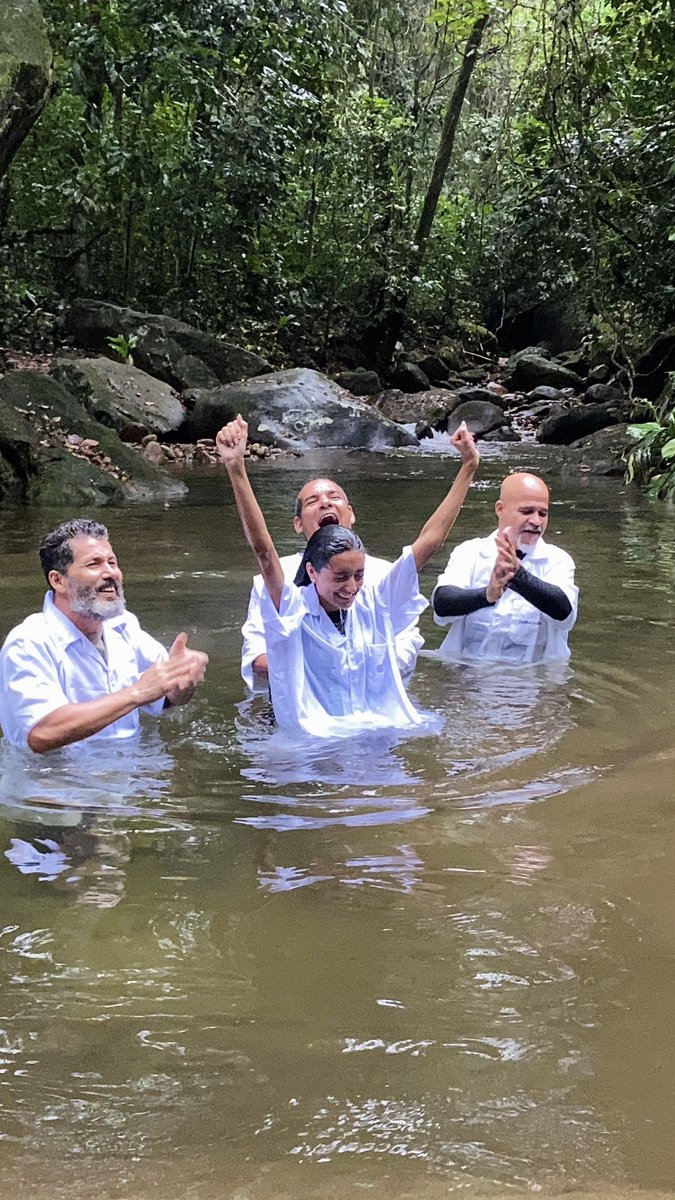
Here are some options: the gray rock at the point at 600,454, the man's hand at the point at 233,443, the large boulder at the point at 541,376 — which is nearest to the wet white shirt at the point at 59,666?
the man's hand at the point at 233,443

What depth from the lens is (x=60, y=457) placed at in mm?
11984

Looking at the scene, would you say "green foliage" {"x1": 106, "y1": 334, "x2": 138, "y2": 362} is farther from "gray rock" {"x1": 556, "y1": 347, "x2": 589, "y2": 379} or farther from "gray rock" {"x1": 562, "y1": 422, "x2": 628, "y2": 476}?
"gray rock" {"x1": 556, "y1": 347, "x2": 589, "y2": 379}

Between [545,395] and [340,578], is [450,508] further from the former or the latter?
[545,395]

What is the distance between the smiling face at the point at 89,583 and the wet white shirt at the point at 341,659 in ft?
2.14

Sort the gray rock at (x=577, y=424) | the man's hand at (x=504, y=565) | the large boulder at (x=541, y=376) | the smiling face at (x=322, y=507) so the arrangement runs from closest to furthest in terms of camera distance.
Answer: the man's hand at (x=504, y=565) → the smiling face at (x=322, y=507) → the gray rock at (x=577, y=424) → the large boulder at (x=541, y=376)

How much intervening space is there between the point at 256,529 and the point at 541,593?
5.87 ft

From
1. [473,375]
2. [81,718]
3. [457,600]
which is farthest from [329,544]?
[473,375]

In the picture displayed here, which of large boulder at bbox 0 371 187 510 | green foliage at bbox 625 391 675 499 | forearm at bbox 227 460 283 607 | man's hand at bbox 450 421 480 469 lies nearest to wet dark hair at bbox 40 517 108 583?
forearm at bbox 227 460 283 607

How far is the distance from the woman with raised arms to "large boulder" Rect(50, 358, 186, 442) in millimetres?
11481

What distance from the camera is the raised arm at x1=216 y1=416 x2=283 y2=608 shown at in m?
4.21

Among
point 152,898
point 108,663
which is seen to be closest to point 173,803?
point 108,663

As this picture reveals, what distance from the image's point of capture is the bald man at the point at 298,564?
5312 mm

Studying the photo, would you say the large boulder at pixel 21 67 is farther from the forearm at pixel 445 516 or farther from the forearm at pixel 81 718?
the forearm at pixel 81 718

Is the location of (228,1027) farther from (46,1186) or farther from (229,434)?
(229,434)
